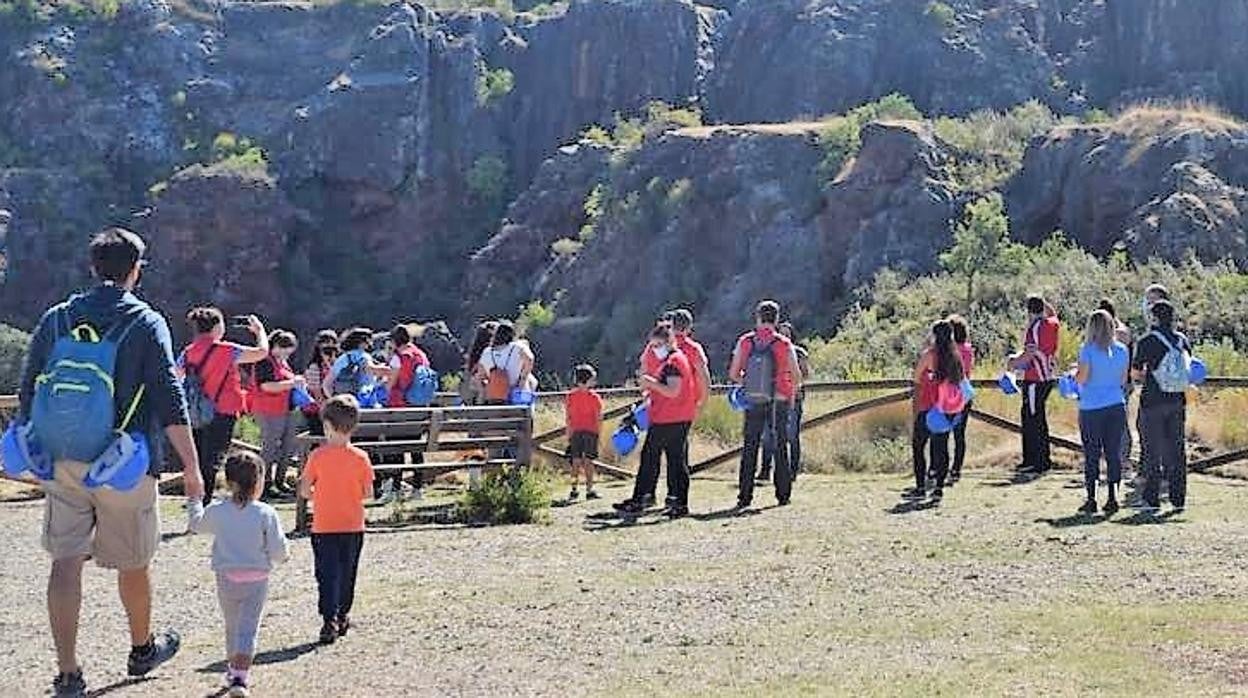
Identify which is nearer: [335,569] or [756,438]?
[335,569]

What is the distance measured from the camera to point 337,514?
8562 mm

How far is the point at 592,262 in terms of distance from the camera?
56.8m

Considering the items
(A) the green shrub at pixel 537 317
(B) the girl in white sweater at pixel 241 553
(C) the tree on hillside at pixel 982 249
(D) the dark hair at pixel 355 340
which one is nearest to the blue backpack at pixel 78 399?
(B) the girl in white sweater at pixel 241 553

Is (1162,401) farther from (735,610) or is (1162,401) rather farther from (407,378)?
(407,378)

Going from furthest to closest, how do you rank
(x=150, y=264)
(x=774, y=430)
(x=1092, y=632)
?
(x=150, y=264) → (x=774, y=430) → (x=1092, y=632)

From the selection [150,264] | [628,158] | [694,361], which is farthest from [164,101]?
[694,361]

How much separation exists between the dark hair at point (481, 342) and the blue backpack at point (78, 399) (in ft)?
29.9

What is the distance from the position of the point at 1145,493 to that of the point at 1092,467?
504mm

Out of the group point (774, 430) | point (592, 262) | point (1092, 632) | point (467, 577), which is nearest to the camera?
point (1092, 632)

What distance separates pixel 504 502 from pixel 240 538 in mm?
6412

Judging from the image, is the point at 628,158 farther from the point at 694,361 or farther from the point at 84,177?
the point at 694,361

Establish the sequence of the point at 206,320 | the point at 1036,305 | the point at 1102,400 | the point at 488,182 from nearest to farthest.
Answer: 1. the point at 206,320
2. the point at 1102,400
3. the point at 1036,305
4. the point at 488,182

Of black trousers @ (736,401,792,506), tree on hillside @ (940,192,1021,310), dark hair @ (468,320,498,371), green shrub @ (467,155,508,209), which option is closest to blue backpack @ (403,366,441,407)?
dark hair @ (468,320,498,371)

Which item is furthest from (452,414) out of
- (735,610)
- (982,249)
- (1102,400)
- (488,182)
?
(488,182)
